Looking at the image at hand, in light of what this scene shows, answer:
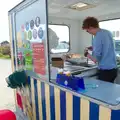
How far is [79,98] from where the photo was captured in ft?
4.74

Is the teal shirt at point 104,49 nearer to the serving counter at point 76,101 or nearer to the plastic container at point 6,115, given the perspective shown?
the serving counter at point 76,101

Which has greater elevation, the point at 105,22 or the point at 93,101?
the point at 105,22

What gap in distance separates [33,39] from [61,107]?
32.5 inches

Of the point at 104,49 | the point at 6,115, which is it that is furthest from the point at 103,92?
the point at 6,115

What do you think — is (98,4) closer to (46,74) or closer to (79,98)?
(46,74)

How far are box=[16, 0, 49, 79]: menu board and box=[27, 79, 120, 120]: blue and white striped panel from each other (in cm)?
19

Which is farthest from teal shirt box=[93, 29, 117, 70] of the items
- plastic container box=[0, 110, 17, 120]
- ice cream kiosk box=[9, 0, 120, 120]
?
plastic container box=[0, 110, 17, 120]

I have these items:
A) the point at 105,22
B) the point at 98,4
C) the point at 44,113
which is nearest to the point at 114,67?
the point at 44,113

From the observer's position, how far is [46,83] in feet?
6.09

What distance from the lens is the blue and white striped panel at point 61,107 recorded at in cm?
130

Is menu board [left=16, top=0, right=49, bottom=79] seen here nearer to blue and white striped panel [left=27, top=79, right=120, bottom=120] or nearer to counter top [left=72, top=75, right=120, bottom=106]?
blue and white striped panel [left=27, top=79, right=120, bottom=120]

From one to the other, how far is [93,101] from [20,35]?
1464mm

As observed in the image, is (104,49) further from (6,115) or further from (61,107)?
(6,115)

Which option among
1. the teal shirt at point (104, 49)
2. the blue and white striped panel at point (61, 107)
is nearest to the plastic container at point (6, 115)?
the blue and white striped panel at point (61, 107)
